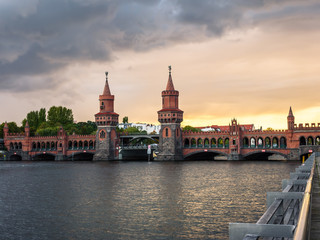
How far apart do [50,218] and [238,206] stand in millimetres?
15081

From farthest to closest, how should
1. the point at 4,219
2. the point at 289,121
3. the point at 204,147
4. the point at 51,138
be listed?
1. the point at 51,138
2. the point at 204,147
3. the point at 289,121
4. the point at 4,219

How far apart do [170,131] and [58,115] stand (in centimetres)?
7586

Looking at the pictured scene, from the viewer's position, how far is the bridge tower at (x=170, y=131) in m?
116

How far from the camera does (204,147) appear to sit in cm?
11531

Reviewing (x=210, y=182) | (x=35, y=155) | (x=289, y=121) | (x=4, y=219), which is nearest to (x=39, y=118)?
(x=35, y=155)

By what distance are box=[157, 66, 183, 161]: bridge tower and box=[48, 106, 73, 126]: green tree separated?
2812 inches

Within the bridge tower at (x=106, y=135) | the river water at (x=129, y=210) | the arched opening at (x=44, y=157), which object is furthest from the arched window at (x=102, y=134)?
the river water at (x=129, y=210)

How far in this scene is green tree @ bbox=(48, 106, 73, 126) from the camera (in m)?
174

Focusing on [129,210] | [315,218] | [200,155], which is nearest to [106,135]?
[200,155]

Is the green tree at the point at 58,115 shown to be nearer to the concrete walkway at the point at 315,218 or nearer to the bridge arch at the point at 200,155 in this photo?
the bridge arch at the point at 200,155

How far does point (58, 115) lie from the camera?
17500cm

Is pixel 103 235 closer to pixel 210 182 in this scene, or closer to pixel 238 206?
pixel 238 206

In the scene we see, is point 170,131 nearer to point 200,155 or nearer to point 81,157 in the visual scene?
point 200,155

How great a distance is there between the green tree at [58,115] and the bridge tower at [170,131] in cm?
7143
